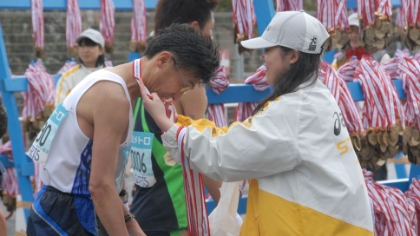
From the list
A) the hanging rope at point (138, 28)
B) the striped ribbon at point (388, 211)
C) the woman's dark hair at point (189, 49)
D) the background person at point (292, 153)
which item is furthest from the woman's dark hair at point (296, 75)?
the hanging rope at point (138, 28)

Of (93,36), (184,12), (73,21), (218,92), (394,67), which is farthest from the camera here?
(93,36)

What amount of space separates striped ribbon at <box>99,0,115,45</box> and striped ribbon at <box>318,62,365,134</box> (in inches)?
93.7

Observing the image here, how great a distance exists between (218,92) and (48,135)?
1362 millimetres

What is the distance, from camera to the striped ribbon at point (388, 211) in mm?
3766

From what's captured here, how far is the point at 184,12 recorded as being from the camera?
129 inches

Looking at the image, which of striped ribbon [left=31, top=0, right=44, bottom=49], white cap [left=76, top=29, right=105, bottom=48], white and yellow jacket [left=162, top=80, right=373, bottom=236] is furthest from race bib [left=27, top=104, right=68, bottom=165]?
white cap [left=76, top=29, right=105, bottom=48]

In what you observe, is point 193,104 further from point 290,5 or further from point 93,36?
point 93,36

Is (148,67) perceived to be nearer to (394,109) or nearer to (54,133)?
(54,133)

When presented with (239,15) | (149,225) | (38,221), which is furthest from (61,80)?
(38,221)

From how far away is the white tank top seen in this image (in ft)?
7.97

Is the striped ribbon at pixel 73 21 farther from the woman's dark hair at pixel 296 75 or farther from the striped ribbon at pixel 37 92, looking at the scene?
the woman's dark hair at pixel 296 75

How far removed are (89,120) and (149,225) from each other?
90cm

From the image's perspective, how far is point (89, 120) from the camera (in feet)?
7.91

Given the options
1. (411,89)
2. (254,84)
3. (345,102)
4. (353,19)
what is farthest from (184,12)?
(353,19)
